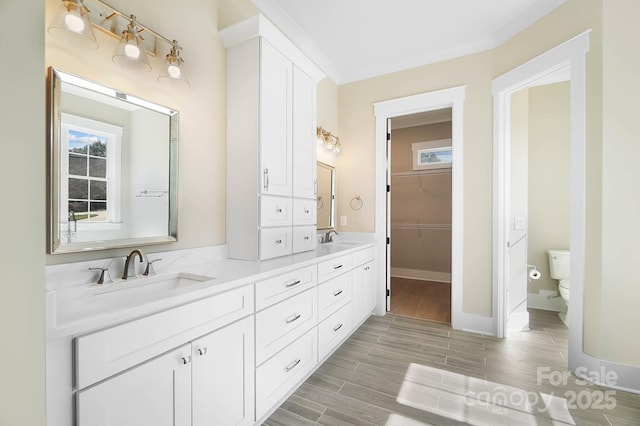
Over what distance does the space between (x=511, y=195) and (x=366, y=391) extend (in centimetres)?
257

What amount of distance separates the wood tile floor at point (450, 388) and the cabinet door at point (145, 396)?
74 cm

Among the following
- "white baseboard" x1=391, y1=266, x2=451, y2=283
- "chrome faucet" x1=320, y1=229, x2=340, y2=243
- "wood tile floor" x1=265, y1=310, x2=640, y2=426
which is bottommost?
"wood tile floor" x1=265, y1=310, x2=640, y2=426

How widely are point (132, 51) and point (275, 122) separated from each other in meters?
0.97

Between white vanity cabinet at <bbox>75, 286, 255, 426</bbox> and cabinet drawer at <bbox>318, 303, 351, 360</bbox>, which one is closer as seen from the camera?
white vanity cabinet at <bbox>75, 286, 255, 426</bbox>

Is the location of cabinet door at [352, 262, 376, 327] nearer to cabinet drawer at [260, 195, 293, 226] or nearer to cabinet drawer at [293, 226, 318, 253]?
cabinet drawer at [293, 226, 318, 253]

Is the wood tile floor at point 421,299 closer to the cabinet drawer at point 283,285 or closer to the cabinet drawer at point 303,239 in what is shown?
the cabinet drawer at point 303,239

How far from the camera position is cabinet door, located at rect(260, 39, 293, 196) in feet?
6.62

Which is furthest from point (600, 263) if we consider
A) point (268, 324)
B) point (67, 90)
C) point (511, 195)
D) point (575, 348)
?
point (67, 90)

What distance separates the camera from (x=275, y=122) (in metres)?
2.16

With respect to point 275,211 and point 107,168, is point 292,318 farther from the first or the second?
point 107,168

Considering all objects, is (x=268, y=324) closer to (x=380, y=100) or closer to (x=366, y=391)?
(x=366, y=391)

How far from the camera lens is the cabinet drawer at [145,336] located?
2.83 feet

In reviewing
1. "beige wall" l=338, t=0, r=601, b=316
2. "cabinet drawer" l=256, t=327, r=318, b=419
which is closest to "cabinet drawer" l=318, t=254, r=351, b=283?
"cabinet drawer" l=256, t=327, r=318, b=419

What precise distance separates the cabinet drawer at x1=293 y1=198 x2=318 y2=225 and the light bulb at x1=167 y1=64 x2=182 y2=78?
3.99 feet
